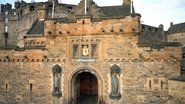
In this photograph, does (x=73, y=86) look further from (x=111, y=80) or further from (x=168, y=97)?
(x=168, y=97)

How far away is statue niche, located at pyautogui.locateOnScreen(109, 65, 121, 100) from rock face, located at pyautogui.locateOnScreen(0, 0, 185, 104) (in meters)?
0.06

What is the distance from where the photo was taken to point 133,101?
16641 millimetres

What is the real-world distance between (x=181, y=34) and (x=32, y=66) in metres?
43.7

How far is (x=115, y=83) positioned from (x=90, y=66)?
6.54 ft

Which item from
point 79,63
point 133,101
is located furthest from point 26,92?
point 133,101

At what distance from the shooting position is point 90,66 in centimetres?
1761

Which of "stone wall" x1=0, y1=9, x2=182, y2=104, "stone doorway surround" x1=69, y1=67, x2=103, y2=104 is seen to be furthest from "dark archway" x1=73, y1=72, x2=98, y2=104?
"stone wall" x1=0, y1=9, x2=182, y2=104

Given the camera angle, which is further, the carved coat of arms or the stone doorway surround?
the carved coat of arms

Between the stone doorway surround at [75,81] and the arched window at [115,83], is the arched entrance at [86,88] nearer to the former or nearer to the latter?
the stone doorway surround at [75,81]

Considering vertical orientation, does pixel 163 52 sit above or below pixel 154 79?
above

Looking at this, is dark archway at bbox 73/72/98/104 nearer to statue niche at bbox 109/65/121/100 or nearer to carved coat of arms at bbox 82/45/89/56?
carved coat of arms at bbox 82/45/89/56

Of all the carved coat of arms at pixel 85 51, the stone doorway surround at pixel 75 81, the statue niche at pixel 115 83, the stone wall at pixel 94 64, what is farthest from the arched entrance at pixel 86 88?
the statue niche at pixel 115 83

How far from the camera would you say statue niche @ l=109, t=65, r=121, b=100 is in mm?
16938

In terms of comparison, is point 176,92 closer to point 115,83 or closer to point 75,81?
point 115,83
